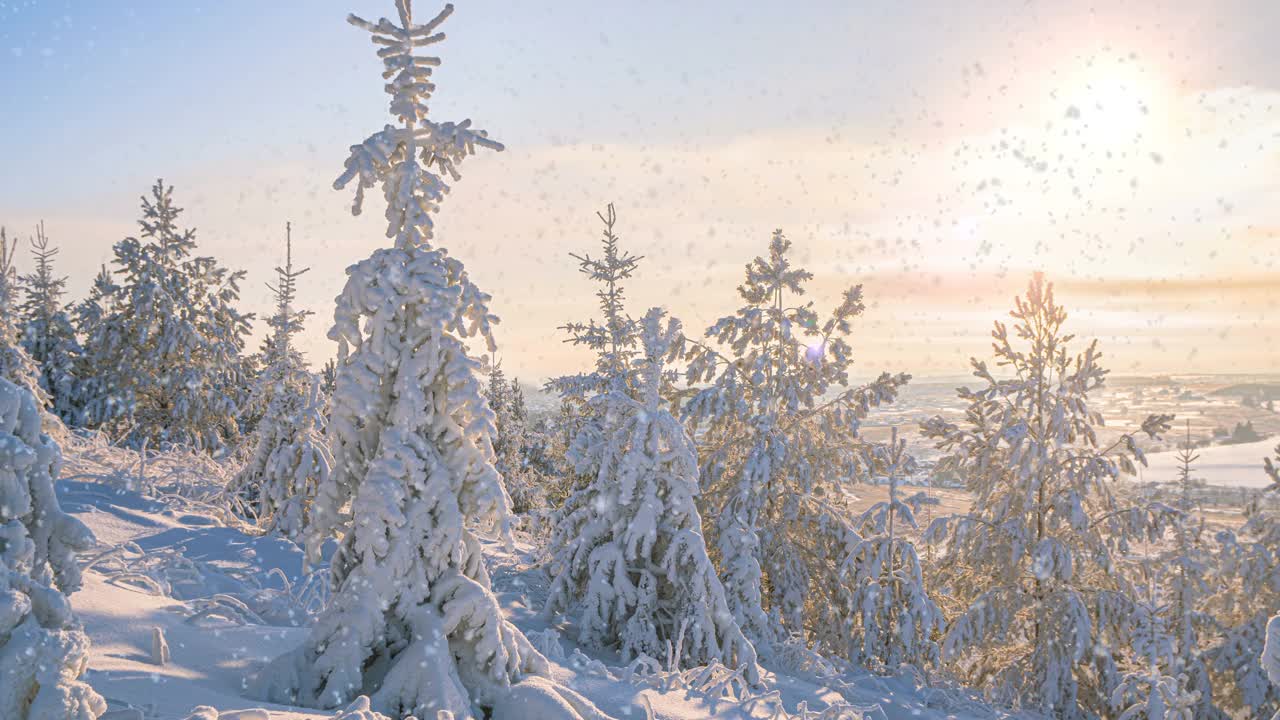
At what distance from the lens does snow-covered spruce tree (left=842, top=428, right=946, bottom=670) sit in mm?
15289

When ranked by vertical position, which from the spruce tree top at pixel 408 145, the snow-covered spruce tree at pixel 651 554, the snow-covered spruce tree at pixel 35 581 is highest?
the spruce tree top at pixel 408 145

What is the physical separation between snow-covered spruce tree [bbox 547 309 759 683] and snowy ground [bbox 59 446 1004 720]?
24.5 inches

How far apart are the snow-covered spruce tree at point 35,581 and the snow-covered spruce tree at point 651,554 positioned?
769cm

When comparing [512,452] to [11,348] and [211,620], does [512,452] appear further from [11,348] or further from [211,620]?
[211,620]

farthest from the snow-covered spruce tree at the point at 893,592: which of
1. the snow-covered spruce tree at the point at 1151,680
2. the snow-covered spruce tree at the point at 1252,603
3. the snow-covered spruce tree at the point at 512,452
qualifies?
the snow-covered spruce tree at the point at 512,452

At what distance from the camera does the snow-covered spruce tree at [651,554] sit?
36.5 feet

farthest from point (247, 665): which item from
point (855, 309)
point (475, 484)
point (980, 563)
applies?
point (980, 563)

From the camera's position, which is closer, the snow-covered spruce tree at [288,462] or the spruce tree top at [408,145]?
the spruce tree top at [408,145]

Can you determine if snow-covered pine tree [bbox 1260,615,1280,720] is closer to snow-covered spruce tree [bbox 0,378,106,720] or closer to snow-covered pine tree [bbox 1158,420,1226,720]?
snow-covered spruce tree [bbox 0,378,106,720]

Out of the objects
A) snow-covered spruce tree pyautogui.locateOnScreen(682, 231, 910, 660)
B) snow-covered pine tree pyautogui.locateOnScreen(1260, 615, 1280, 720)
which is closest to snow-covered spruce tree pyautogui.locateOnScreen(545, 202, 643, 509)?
snow-covered spruce tree pyautogui.locateOnScreen(682, 231, 910, 660)

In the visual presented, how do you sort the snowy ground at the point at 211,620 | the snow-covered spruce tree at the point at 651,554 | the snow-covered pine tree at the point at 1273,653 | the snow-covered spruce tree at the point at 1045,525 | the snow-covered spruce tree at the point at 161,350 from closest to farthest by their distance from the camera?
the snow-covered pine tree at the point at 1273,653, the snowy ground at the point at 211,620, the snow-covered spruce tree at the point at 651,554, the snow-covered spruce tree at the point at 1045,525, the snow-covered spruce tree at the point at 161,350

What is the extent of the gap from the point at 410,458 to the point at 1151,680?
1305 centimetres

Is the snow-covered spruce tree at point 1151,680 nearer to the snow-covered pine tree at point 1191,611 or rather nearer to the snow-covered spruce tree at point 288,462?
the snow-covered pine tree at point 1191,611

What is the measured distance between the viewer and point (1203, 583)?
1698 cm
